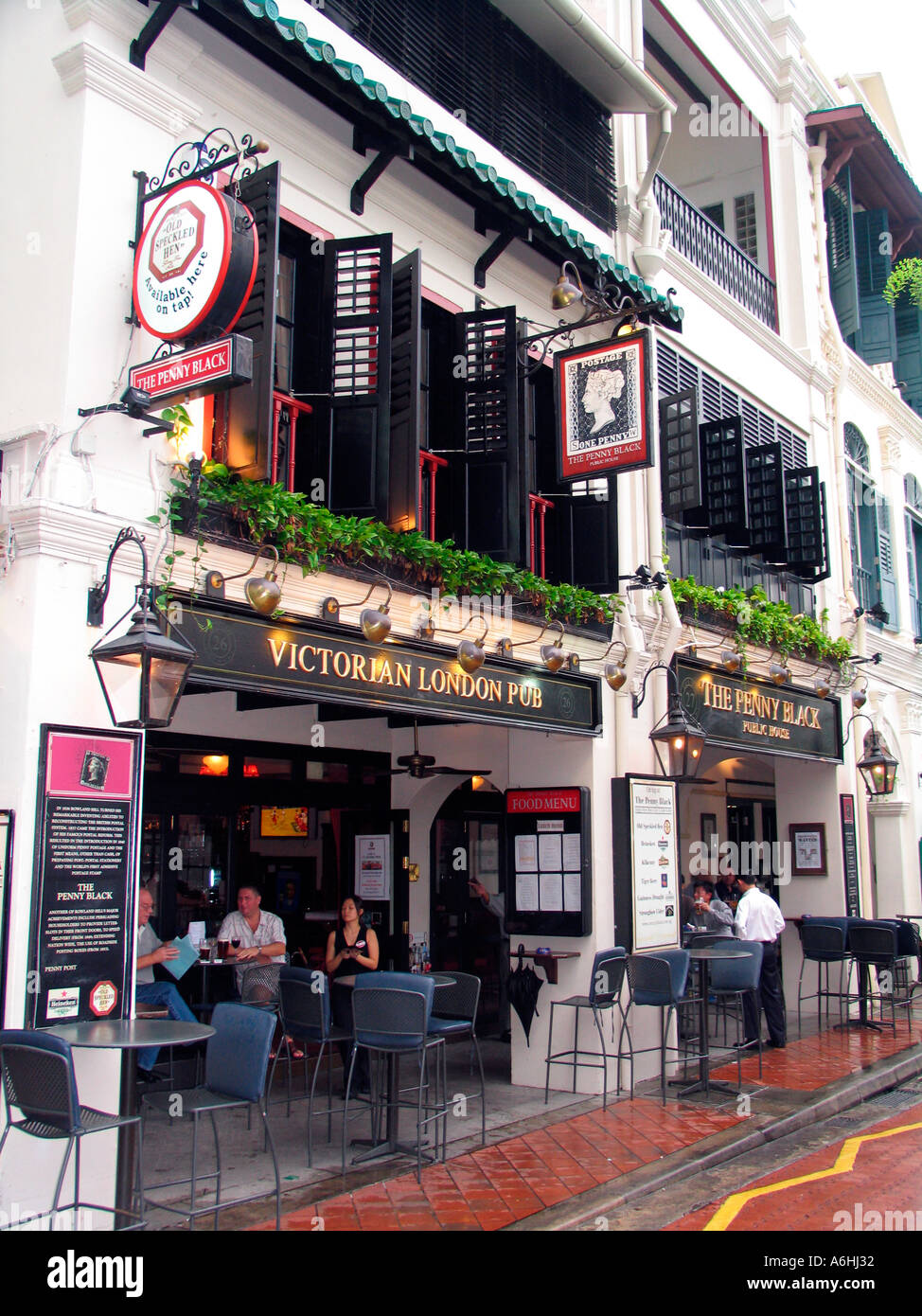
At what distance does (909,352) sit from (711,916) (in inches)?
529

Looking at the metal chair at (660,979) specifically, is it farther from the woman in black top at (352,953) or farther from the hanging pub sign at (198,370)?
the hanging pub sign at (198,370)

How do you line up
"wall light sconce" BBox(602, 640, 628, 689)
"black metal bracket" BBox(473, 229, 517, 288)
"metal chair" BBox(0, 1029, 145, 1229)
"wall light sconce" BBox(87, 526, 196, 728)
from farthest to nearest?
"wall light sconce" BBox(602, 640, 628, 689)
"black metal bracket" BBox(473, 229, 517, 288)
"wall light sconce" BBox(87, 526, 196, 728)
"metal chair" BBox(0, 1029, 145, 1229)

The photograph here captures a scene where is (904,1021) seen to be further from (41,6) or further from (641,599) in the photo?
(41,6)

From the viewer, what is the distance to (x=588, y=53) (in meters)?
10.8

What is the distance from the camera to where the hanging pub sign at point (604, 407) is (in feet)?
28.8

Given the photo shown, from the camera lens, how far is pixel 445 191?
912 cm

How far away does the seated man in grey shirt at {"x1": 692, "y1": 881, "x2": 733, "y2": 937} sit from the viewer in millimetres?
11883

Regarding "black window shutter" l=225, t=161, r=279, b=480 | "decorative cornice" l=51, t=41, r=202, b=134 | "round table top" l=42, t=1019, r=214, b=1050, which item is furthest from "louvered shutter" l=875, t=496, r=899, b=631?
"round table top" l=42, t=1019, r=214, b=1050

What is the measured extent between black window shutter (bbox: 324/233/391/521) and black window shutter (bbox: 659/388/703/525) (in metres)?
4.46

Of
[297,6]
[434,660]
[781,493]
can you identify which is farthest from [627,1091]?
[297,6]

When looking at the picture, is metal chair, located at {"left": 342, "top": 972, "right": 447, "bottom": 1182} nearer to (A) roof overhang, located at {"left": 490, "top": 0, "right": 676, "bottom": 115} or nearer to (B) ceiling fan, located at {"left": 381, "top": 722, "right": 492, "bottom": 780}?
(B) ceiling fan, located at {"left": 381, "top": 722, "right": 492, "bottom": 780}

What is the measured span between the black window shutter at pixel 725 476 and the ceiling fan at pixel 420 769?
4101mm

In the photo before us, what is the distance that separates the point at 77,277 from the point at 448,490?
12.2 ft

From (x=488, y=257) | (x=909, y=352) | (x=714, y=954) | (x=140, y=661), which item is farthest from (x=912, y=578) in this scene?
(x=140, y=661)
